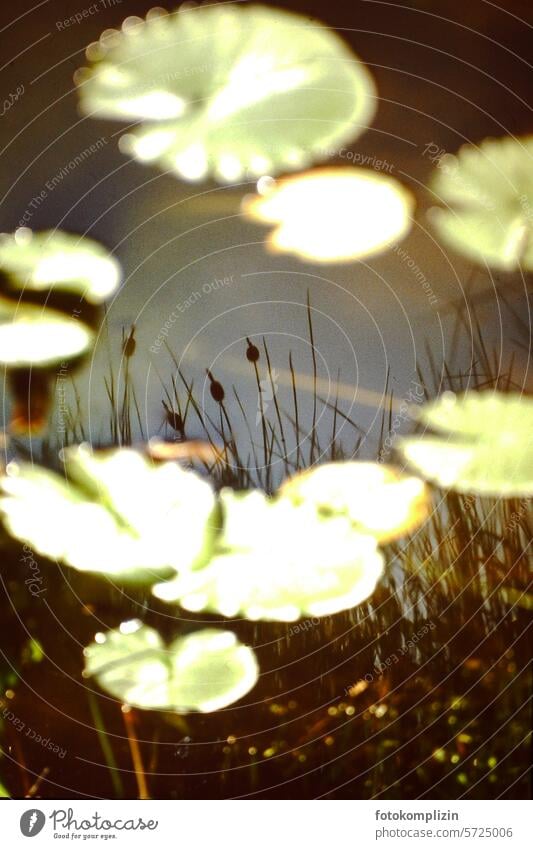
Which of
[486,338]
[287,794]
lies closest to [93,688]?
[287,794]

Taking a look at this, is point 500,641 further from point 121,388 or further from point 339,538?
point 121,388

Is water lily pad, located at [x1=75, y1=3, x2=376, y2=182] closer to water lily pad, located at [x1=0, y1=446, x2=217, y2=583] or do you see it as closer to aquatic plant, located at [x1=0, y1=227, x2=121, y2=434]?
aquatic plant, located at [x1=0, y1=227, x2=121, y2=434]

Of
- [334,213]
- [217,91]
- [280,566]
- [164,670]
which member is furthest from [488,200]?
[164,670]

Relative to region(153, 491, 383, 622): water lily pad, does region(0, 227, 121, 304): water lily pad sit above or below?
above
